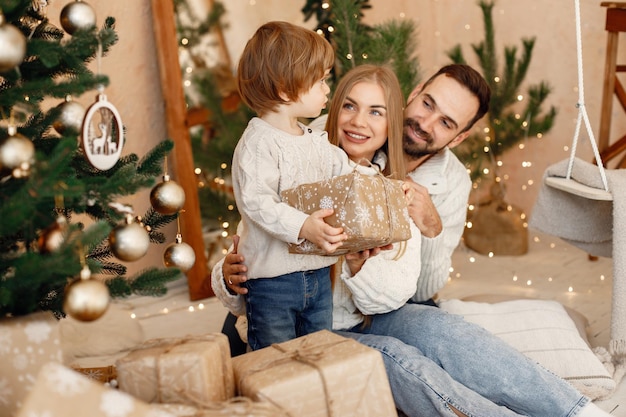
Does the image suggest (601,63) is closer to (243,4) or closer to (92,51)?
(243,4)

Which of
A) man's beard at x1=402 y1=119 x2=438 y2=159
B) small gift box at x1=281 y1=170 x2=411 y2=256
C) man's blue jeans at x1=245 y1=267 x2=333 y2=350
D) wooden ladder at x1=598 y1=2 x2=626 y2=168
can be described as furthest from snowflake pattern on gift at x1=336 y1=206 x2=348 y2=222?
wooden ladder at x1=598 y1=2 x2=626 y2=168

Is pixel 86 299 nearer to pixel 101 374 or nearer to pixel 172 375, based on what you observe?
pixel 172 375

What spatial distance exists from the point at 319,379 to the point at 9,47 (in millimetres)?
784

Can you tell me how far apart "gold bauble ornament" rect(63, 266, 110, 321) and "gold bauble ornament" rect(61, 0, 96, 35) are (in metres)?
0.49

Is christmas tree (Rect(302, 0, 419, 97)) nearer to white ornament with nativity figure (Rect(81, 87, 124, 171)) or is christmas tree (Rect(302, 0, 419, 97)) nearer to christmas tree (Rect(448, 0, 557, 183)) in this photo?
christmas tree (Rect(448, 0, 557, 183))

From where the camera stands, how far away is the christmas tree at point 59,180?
3.99ft

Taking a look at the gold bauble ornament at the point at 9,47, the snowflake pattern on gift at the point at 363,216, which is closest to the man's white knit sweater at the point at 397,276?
the snowflake pattern on gift at the point at 363,216

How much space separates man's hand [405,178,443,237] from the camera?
228 cm

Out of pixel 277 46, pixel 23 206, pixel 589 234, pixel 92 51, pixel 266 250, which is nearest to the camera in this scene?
pixel 23 206

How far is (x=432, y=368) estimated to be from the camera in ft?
6.33

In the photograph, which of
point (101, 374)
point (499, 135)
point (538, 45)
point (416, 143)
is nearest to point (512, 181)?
point (499, 135)

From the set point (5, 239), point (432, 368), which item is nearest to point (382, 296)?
point (432, 368)

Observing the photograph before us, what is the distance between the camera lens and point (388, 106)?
218 centimetres

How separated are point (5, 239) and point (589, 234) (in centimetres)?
189
